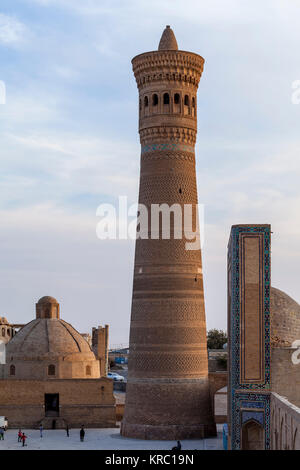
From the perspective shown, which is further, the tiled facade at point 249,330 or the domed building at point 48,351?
the domed building at point 48,351

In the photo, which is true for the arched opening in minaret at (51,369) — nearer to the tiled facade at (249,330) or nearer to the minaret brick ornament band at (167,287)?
the minaret brick ornament band at (167,287)

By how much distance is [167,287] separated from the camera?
29.8 m

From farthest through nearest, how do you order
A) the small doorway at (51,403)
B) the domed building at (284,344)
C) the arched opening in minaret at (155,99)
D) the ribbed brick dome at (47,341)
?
the ribbed brick dome at (47,341), the small doorway at (51,403), the arched opening in minaret at (155,99), the domed building at (284,344)

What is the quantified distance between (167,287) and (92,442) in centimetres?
610

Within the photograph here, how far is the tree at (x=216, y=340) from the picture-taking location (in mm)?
64625

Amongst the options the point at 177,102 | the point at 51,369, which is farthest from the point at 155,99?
the point at 51,369

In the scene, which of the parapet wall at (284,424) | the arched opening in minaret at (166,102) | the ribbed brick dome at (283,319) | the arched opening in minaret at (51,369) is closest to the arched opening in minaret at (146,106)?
the arched opening in minaret at (166,102)

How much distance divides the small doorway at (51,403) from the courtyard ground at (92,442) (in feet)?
5.38

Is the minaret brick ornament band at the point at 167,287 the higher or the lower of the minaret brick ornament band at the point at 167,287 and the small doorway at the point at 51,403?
the higher

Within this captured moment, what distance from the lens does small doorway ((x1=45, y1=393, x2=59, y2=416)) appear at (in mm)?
36562

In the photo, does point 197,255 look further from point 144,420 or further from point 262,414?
point 262,414

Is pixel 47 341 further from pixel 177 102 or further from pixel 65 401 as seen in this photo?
pixel 177 102
